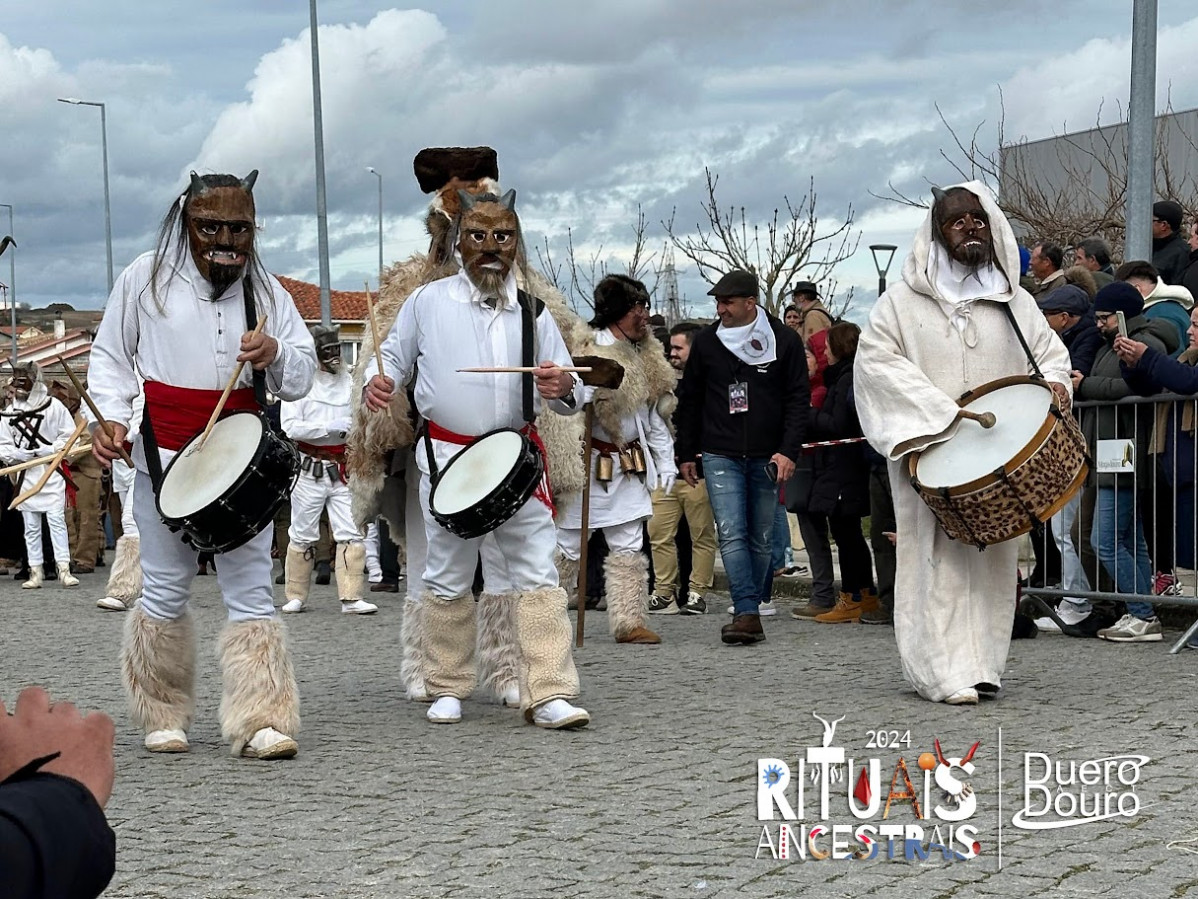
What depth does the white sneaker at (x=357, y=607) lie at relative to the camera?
1345 centimetres

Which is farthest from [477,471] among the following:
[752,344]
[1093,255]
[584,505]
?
[1093,255]

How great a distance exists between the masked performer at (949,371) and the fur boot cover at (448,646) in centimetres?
189

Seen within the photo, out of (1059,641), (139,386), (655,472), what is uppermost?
(139,386)

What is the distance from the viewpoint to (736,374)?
11.0 metres

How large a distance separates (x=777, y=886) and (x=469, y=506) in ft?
9.02

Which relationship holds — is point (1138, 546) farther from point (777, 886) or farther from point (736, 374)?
point (777, 886)

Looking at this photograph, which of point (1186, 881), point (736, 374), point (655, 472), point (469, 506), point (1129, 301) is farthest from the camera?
point (655, 472)

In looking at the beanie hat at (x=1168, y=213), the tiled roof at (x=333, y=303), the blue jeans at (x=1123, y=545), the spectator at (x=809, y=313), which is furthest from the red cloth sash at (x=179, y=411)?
the tiled roof at (x=333, y=303)

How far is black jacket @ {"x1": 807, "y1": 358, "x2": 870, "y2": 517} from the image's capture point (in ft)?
39.5

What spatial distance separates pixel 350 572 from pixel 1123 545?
558 centimetres

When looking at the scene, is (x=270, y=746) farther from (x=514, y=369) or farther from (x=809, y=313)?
(x=809, y=313)

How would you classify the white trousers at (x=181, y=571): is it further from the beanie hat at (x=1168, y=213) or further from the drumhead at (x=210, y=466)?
the beanie hat at (x=1168, y=213)

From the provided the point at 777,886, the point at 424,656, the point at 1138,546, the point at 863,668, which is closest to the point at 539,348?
the point at 424,656

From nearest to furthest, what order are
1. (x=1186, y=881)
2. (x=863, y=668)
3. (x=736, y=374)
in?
(x=1186, y=881) → (x=863, y=668) → (x=736, y=374)
